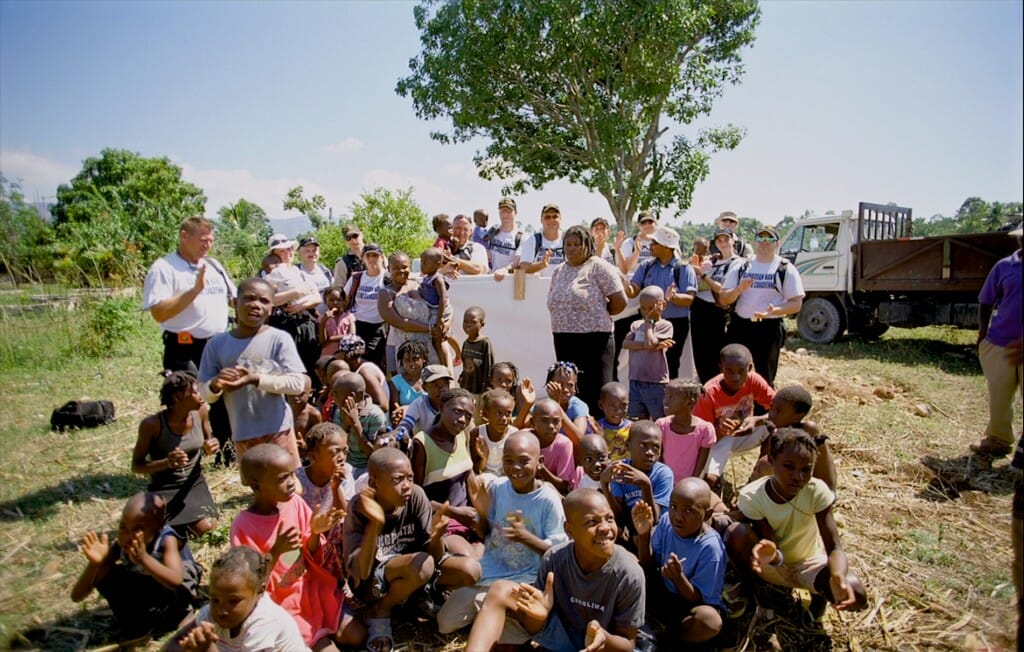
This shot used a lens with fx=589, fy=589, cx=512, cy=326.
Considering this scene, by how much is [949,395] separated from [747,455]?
156 inches

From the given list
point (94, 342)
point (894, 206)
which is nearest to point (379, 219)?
point (94, 342)

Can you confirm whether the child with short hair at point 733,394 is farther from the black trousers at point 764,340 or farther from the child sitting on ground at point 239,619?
the child sitting on ground at point 239,619

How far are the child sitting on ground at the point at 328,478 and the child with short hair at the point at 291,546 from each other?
7 centimetres

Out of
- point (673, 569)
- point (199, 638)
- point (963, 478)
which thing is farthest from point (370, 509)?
point (963, 478)

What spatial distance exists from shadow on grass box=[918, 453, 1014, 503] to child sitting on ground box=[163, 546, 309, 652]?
4.48 metres

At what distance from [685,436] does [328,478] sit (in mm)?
2110

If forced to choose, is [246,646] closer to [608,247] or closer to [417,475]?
[417,475]

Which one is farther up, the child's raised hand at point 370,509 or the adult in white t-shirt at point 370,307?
the adult in white t-shirt at point 370,307

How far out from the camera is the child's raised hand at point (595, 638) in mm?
2313

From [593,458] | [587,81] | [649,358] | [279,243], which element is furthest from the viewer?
[587,81]

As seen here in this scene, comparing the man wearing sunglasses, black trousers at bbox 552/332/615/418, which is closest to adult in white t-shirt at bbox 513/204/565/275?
black trousers at bbox 552/332/615/418

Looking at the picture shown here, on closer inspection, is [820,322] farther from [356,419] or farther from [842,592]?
[356,419]

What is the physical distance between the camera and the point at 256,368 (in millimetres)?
3182

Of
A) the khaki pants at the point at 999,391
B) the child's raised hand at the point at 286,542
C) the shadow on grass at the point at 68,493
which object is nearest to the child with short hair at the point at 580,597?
the child's raised hand at the point at 286,542
